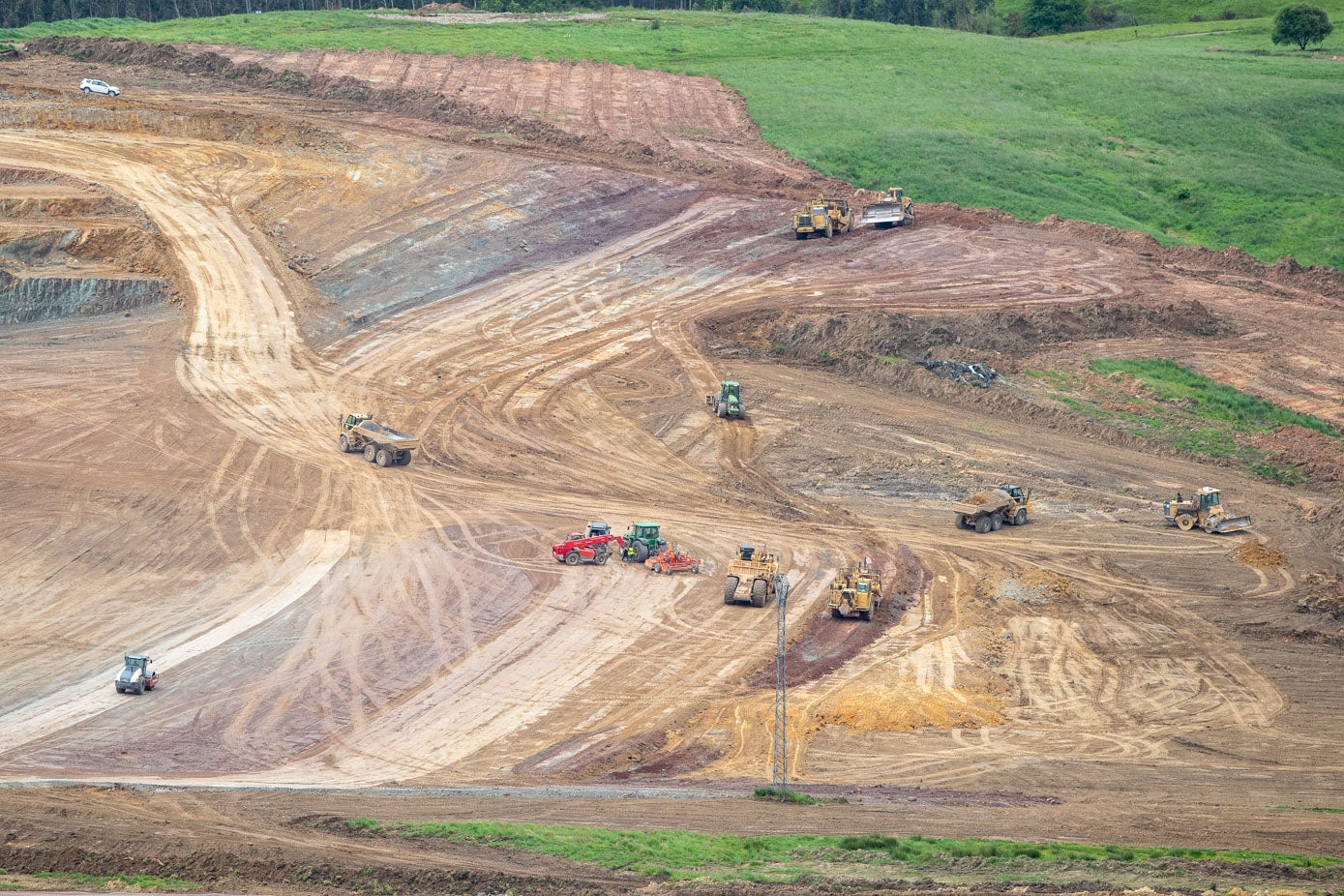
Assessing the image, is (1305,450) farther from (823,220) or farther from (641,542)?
(641,542)

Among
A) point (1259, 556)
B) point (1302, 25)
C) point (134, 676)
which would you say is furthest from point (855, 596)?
point (1302, 25)

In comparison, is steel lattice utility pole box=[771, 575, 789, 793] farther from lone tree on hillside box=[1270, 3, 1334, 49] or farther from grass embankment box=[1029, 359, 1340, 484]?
lone tree on hillside box=[1270, 3, 1334, 49]

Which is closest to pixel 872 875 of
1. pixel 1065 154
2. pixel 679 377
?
pixel 679 377

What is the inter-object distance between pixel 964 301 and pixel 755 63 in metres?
42.9

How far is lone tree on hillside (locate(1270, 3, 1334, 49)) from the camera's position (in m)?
113

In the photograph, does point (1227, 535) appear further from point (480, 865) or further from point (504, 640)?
point (480, 865)

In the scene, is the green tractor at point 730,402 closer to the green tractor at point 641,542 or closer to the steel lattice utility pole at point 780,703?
the green tractor at point 641,542

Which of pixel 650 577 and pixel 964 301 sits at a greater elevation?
Answer: pixel 964 301

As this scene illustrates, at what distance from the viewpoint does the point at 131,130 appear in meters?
72.6

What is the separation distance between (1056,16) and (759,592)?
117 m

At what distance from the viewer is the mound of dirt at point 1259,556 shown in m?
43.7

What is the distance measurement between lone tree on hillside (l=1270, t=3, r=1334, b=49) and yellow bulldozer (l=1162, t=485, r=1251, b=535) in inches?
3264

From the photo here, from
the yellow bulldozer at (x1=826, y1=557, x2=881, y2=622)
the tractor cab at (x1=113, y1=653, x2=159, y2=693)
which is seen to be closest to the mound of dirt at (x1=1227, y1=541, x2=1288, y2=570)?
the yellow bulldozer at (x1=826, y1=557, x2=881, y2=622)

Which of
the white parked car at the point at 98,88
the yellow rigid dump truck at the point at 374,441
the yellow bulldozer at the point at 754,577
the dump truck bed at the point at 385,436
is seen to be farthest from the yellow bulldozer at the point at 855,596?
the white parked car at the point at 98,88
